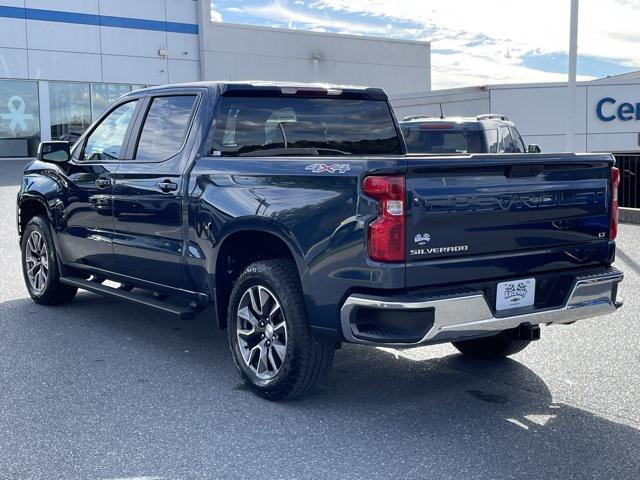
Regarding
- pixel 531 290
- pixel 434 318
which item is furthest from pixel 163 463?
pixel 531 290

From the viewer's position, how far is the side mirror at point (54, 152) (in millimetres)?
7074

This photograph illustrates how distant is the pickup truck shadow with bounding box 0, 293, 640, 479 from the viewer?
4129 millimetres

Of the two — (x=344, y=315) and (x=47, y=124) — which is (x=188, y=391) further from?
(x=47, y=124)

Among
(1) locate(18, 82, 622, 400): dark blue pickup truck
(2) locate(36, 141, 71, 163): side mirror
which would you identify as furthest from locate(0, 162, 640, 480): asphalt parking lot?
(2) locate(36, 141, 71, 163): side mirror

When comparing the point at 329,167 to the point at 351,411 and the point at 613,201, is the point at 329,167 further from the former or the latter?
the point at 613,201

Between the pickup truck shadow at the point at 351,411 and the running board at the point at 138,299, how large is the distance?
39 centimetres

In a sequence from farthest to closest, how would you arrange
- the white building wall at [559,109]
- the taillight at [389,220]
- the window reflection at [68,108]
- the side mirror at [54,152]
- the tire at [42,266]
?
the window reflection at [68,108] < the white building wall at [559,109] < the tire at [42,266] < the side mirror at [54,152] < the taillight at [389,220]

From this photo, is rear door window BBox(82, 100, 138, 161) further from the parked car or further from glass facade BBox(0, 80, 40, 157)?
glass facade BBox(0, 80, 40, 157)

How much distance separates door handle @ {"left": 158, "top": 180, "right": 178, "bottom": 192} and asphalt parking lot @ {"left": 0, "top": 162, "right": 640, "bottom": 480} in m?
1.26

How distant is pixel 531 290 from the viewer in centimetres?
468

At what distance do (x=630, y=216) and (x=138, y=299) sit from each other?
35.9 feet

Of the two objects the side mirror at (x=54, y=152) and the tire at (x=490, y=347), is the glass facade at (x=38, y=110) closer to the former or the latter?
the side mirror at (x=54, y=152)

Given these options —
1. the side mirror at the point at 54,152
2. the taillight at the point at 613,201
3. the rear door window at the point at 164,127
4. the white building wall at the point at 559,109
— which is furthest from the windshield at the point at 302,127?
the white building wall at the point at 559,109

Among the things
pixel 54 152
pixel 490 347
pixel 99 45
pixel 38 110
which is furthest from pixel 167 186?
pixel 99 45
